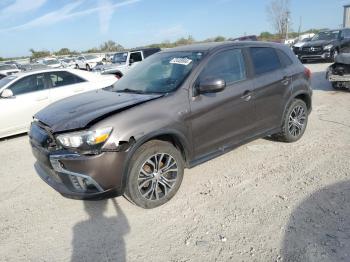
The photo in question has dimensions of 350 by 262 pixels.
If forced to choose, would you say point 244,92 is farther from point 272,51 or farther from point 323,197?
point 323,197

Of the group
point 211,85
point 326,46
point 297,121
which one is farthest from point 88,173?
point 326,46

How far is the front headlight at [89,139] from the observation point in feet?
10.5

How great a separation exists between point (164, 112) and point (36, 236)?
1.85 metres

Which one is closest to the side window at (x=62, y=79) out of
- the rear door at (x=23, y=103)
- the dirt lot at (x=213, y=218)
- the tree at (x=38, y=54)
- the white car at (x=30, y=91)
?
the white car at (x=30, y=91)

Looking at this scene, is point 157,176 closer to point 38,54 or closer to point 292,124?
point 292,124

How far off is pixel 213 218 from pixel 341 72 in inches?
298

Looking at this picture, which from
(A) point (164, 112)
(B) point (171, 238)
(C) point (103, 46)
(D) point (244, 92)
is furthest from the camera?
(C) point (103, 46)

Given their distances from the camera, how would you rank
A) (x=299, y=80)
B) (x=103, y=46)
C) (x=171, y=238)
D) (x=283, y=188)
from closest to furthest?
1. (x=171, y=238)
2. (x=283, y=188)
3. (x=299, y=80)
4. (x=103, y=46)

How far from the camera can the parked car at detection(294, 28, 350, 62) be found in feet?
56.5

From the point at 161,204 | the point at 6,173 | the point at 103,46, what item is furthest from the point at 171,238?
the point at 103,46

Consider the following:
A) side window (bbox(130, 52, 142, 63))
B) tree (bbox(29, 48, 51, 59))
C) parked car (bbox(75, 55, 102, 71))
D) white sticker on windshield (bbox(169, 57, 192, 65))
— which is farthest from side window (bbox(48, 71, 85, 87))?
tree (bbox(29, 48, 51, 59))

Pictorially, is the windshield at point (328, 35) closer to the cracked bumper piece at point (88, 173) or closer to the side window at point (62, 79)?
the side window at point (62, 79)

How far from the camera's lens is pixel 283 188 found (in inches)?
154

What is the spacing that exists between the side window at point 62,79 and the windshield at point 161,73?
338 cm
